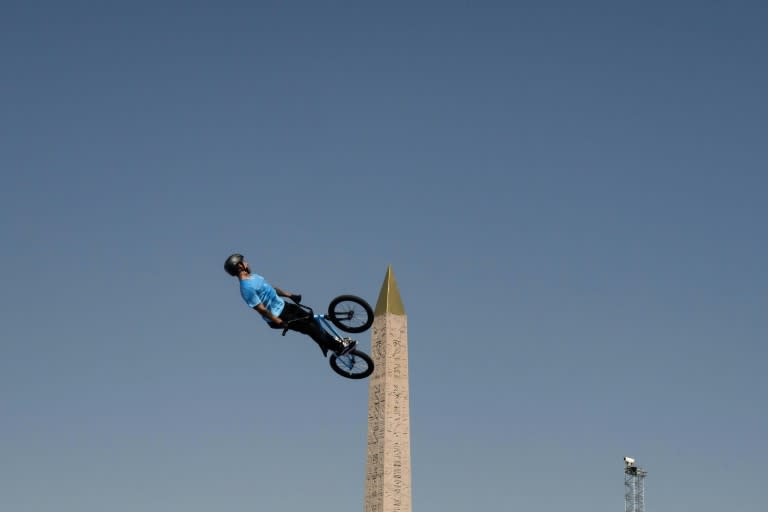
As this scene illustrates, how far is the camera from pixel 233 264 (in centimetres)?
2041

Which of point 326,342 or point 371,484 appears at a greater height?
point 371,484

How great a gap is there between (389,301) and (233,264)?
30.1 metres

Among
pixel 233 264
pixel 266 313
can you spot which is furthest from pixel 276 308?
pixel 233 264

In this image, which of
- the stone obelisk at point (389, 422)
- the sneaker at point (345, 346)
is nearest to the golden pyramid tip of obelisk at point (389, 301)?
the stone obelisk at point (389, 422)

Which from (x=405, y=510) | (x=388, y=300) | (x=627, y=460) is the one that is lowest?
(x=405, y=510)

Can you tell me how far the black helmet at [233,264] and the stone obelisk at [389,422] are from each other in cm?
2774

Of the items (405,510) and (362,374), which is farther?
(405,510)

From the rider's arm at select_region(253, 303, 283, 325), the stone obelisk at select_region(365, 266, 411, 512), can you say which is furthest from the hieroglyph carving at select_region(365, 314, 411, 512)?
the rider's arm at select_region(253, 303, 283, 325)

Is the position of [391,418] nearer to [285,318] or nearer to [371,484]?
[371,484]

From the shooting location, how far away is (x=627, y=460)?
316ft

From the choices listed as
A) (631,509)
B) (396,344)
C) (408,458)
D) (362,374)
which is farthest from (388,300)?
(631,509)

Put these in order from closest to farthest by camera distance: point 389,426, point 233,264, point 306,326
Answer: point 233,264 → point 306,326 → point 389,426

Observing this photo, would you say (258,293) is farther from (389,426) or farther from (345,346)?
(389,426)

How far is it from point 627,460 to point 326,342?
77471 millimetres
